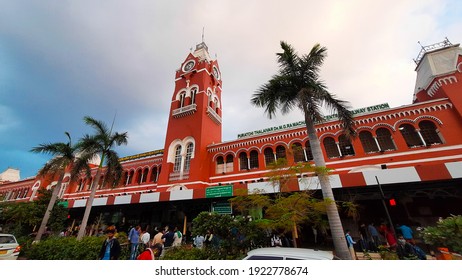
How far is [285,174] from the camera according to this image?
30.1 ft

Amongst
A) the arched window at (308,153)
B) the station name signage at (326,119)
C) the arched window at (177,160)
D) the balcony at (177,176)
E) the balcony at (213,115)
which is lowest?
the balcony at (177,176)

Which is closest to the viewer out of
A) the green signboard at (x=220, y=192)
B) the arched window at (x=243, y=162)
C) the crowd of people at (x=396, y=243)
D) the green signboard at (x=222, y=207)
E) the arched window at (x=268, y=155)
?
the crowd of people at (x=396, y=243)

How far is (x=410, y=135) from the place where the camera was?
Answer: 14289mm

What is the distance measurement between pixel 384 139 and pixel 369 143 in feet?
3.49

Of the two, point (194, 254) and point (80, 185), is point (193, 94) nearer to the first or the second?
point (194, 254)

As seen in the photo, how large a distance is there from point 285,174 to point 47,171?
63.2 ft

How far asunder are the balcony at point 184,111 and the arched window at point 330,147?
1467 cm

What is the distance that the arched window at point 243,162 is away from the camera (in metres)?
19.3

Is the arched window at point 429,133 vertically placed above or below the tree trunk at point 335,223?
above

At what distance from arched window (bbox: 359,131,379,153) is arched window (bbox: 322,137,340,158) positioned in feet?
6.61

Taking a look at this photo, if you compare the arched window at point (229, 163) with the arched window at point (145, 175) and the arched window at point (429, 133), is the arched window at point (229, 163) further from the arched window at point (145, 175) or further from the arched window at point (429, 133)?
the arched window at point (429, 133)

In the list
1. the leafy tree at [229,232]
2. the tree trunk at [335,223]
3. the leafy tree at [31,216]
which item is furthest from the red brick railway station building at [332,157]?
the leafy tree at [229,232]

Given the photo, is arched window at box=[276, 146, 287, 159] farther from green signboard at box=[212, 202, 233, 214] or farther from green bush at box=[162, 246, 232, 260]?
green bush at box=[162, 246, 232, 260]
